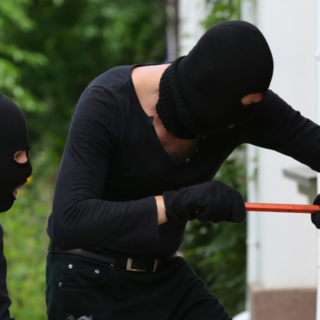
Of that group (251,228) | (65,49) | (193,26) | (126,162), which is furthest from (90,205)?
(65,49)

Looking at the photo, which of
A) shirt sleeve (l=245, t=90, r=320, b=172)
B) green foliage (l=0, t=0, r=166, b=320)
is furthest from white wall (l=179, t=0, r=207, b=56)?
shirt sleeve (l=245, t=90, r=320, b=172)

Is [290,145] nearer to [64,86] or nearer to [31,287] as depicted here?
[31,287]

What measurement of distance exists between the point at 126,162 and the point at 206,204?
414 mm

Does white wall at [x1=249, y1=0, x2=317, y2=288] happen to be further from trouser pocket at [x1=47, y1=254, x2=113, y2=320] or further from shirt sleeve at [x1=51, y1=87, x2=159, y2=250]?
shirt sleeve at [x1=51, y1=87, x2=159, y2=250]

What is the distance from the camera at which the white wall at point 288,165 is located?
13.1 ft

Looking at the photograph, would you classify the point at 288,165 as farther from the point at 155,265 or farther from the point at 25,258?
the point at 25,258

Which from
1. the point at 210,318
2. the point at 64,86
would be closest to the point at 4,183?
the point at 210,318

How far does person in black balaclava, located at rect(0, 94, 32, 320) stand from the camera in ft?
7.13

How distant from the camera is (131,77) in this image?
213 centimetres

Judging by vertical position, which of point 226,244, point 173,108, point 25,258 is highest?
point 173,108

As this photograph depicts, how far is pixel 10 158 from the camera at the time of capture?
222cm

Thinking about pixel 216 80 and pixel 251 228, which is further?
pixel 251 228

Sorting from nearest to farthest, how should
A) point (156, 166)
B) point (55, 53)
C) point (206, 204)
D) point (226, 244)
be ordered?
point (206, 204) < point (156, 166) < point (226, 244) < point (55, 53)

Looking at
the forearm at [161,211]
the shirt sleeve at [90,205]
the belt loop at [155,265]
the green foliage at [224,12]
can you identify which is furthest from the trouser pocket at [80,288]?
the green foliage at [224,12]
